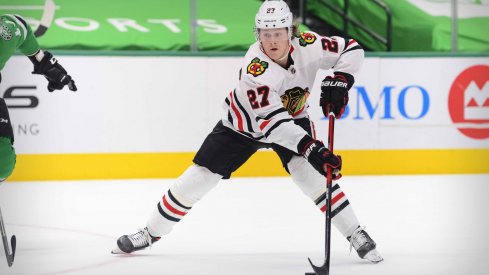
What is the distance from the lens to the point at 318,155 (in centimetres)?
326

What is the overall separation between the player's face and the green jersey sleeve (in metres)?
1.03

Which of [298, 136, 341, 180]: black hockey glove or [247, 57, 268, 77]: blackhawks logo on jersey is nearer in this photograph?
[298, 136, 341, 180]: black hockey glove

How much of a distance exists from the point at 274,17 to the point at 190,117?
3114 mm

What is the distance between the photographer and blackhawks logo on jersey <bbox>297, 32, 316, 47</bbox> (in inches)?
141

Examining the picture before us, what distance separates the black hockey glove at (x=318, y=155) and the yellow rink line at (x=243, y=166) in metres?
3.12

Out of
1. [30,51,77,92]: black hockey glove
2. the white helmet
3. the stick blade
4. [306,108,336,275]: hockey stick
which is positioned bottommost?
the stick blade

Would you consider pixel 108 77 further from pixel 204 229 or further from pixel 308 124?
pixel 308 124

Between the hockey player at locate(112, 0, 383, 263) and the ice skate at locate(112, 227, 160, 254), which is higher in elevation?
the hockey player at locate(112, 0, 383, 263)

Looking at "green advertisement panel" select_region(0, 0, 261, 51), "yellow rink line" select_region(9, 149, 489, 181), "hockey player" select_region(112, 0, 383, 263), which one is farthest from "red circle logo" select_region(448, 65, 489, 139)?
"hockey player" select_region(112, 0, 383, 263)

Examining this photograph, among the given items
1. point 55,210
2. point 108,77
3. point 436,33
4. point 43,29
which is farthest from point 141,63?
point 436,33

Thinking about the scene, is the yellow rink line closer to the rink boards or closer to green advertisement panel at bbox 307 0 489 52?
the rink boards

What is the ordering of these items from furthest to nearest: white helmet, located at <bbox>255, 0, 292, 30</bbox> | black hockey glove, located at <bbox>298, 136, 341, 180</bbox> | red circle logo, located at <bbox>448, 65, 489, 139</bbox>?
red circle logo, located at <bbox>448, 65, 489, 139</bbox>, white helmet, located at <bbox>255, 0, 292, 30</bbox>, black hockey glove, located at <bbox>298, 136, 341, 180</bbox>

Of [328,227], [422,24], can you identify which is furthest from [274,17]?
[422,24]

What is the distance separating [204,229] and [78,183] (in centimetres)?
193
